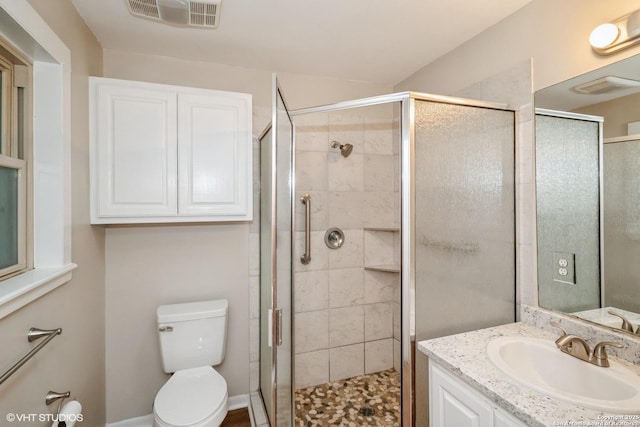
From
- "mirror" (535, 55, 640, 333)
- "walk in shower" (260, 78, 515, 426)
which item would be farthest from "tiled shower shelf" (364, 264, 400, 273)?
"mirror" (535, 55, 640, 333)

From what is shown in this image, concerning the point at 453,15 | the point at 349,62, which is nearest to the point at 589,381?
the point at 453,15

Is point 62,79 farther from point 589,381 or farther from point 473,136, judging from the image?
point 589,381

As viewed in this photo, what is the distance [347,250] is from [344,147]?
826 millimetres

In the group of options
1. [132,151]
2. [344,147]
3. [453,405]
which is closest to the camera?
[453,405]

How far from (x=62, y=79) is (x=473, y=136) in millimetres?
1966

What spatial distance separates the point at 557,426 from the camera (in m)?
0.82

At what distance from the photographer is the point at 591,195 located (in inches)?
52.4

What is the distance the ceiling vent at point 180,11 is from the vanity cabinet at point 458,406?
77.5 inches

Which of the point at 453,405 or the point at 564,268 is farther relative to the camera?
the point at 564,268

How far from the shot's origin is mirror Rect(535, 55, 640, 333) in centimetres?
119

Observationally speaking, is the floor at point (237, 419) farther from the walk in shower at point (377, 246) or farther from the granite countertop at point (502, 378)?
the granite countertop at point (502, 378)

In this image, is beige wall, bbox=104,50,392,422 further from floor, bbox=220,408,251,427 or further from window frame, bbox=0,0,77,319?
window frame, bbox=0,0,77,319

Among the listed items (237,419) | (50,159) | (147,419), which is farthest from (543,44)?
(147,419)

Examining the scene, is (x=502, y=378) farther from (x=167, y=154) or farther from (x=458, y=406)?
(x=167, y=154)
